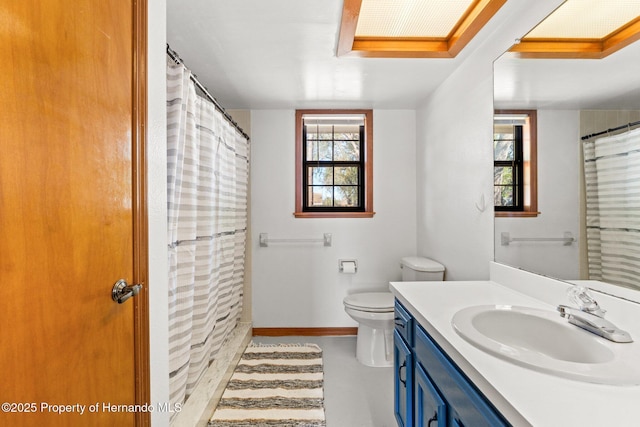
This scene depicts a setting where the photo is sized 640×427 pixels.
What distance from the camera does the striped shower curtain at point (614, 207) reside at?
923 mm

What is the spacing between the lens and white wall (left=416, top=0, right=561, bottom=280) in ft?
4.88

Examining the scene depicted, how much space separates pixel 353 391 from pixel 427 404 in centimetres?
100

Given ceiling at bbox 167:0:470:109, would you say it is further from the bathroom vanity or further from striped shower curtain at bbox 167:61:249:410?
the bathroom vanity

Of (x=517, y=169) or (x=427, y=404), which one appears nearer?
(x=427, y=404)

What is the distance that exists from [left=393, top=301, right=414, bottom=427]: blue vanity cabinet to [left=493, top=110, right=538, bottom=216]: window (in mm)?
720

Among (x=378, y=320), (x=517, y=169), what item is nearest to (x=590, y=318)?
(x=517, y=169)

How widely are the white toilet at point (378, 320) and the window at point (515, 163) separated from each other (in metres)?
0.86

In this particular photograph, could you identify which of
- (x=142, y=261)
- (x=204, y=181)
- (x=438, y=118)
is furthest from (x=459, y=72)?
(x=142, y=261)

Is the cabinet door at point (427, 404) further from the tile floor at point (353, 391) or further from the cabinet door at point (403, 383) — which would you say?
the tile floor at point (353, 391)

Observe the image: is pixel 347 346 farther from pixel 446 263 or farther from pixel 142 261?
pixel 142 261

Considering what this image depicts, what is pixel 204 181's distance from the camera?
1.72 m

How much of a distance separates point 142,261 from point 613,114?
1.61 m

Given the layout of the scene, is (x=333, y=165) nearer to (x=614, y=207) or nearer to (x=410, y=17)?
(x=410, y=17)

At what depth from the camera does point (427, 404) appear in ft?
3.53
